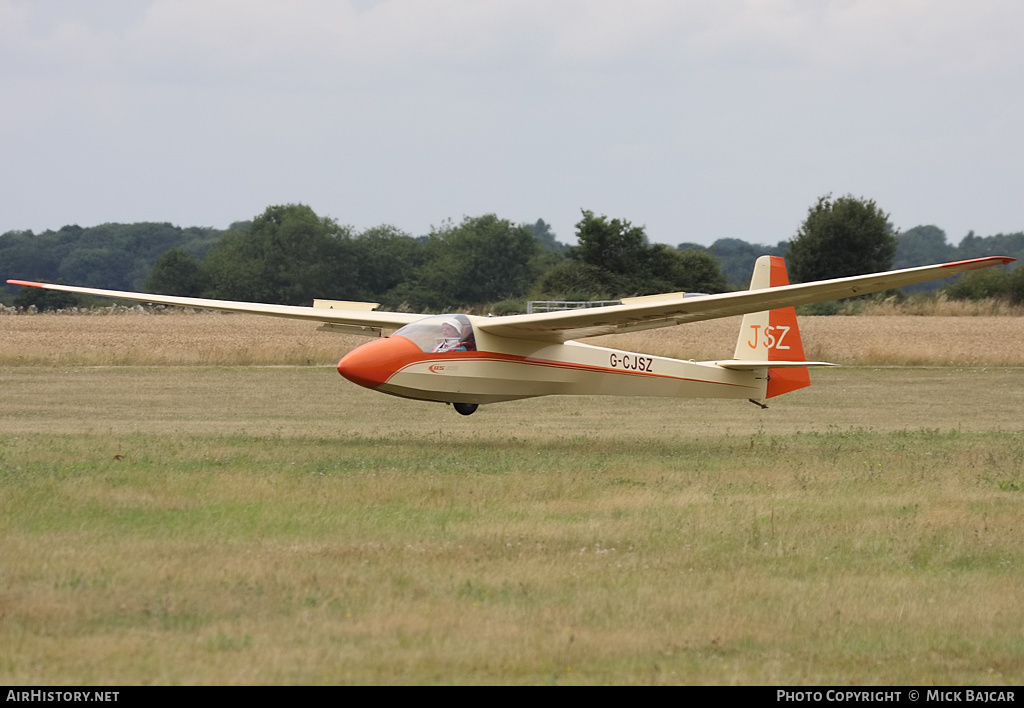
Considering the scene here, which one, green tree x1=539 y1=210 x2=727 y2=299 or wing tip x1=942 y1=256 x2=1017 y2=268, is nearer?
wing tip x1=942 y1=256 x2=1017 y2=268

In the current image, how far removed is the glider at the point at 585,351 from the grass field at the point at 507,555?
80 centimetres

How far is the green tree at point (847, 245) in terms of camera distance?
7788cm

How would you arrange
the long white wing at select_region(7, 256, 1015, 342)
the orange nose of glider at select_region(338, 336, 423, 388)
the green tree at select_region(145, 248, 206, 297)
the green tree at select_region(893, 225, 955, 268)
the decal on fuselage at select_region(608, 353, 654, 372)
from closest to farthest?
the long white wing at select_region(7, 256, 1015, 342), the orange nose of glider at select_region(338, 336, 423, 388), the decal on fuselage at select_region(608, 353, 654, 372), the green tree at select_region(145, 248, 206, 297), the green tree at select_region(893, 225, 955, 268)

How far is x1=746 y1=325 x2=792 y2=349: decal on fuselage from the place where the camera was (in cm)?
1884

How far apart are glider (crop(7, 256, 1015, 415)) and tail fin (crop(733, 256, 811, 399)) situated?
16mm

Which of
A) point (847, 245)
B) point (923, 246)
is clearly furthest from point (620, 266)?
point (923, 246)

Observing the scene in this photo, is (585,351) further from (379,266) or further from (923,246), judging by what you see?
(923,246)

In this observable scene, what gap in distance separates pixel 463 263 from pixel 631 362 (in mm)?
72151

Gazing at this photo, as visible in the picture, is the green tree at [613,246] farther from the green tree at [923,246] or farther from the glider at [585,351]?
the green tree at [923,246]

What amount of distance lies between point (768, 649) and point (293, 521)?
4.74 metres

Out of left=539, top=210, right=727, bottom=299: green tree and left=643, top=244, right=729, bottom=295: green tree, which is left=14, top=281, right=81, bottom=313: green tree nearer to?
left=539, top=210, right=727, bottom=299: green tree

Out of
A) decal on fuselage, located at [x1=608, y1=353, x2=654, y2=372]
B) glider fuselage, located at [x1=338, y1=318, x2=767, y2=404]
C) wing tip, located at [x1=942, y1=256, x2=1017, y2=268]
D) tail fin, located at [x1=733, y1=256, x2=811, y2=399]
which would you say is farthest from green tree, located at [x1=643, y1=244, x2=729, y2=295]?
wing tip, located at [x1=942, y1=256, x2=1017, y2=268]

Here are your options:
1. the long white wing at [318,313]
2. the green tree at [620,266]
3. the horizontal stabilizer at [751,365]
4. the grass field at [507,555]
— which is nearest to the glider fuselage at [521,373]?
the horizontal stabilizer at [751,365]

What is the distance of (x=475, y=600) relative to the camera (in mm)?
7621
